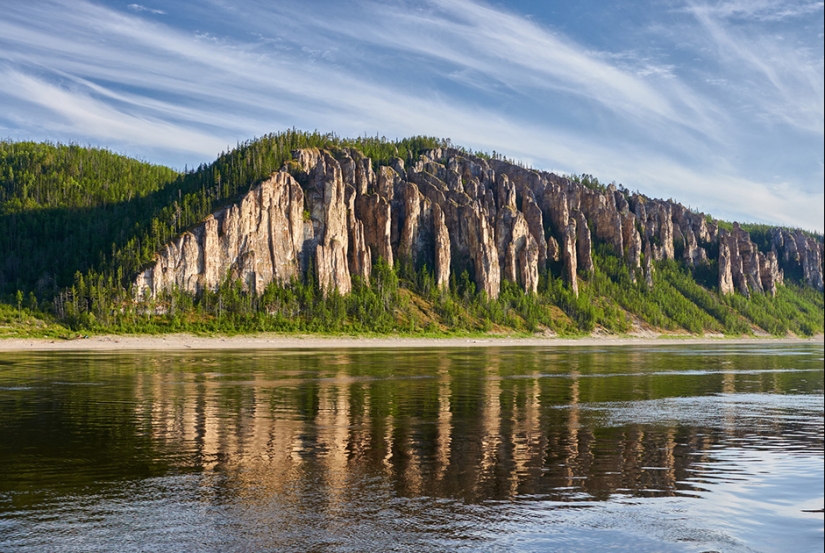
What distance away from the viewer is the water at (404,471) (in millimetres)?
15594

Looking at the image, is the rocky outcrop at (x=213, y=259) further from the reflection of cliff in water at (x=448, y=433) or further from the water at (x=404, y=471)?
the water at (x=404, y=471)

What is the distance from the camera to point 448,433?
30359 millimetres

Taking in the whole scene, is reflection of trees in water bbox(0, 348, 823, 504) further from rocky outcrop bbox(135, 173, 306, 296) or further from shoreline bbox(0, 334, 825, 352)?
rocky outcrop bbox(135, 173, 306, 296)

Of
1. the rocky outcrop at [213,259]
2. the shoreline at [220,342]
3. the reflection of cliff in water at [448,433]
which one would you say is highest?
the rocky outcrop at [213,259]

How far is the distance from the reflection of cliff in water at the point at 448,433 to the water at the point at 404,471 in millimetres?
141

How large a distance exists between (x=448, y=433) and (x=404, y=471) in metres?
8.37

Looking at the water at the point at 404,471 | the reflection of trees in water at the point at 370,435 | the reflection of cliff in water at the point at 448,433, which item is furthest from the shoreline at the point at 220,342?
the water at the point at 404,471

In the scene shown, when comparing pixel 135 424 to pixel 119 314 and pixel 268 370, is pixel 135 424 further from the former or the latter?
pixel 119 314

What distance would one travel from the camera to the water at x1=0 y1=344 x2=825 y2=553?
1559 centimetres

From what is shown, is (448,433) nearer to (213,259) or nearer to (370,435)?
(370,435)

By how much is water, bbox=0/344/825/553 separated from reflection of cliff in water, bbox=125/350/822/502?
0.14 m

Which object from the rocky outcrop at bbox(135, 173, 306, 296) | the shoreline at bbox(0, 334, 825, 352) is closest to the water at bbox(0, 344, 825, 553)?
the shoreline at bbox(0, 334, 825, 352)

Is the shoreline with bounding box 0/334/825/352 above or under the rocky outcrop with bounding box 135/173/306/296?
under

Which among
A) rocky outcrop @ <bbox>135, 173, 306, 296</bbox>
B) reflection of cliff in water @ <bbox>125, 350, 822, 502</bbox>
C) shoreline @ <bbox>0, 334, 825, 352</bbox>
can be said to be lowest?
shoreline @ <bbox>0, 334, 825, 352</bbox>
